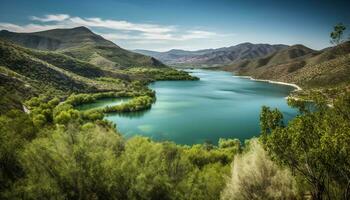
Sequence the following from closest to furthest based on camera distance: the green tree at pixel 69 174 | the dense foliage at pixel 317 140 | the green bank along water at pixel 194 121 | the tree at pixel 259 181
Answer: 1. the dense foliage at pixel 317 140
2. the green tree at pixel 69 174
3. the tree at pixel 259 181
4. the green bank along water at pixel 194 121

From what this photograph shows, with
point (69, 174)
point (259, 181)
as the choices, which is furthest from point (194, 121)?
point (69, 174)

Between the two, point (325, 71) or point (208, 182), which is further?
point (325, 71)

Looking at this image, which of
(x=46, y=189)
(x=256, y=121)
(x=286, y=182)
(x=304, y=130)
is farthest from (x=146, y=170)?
(x=256, y=121)

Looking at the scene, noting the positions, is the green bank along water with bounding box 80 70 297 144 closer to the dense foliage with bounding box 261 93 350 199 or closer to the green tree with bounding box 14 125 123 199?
the green tree with bounding box 14 125 123 199

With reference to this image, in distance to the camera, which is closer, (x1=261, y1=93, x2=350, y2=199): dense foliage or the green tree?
(x1=261, y1=93, x2=350, y2=199): dense foliage

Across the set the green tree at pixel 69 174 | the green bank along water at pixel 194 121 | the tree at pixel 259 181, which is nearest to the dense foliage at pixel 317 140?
the tree at pixel 259 181

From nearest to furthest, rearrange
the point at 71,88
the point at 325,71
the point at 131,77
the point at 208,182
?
1. the point at 208,182
2. the point at 71,88
3. the point at 325,71
4. the point at 131,77

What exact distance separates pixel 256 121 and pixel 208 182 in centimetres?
5710

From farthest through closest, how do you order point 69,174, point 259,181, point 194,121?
point 194,121, point 259,181, point 69,174

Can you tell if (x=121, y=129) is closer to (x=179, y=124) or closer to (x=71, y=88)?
(x=179, y=124)

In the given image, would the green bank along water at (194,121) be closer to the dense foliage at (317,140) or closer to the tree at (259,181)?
the tree at (259,181)

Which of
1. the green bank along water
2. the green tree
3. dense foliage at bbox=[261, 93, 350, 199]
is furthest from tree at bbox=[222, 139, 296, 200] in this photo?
the green bank along water

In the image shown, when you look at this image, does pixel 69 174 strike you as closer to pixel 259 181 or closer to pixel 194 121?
pixel 259 181

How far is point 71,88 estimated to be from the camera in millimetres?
→ 121062
